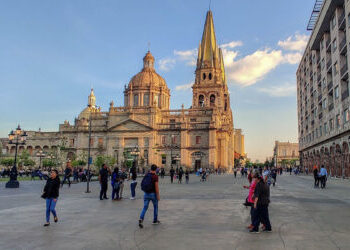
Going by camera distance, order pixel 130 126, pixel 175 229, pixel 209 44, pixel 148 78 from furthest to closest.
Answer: pixel 209 44
pixel 148 78
pixel 130 126
pixel 175 229

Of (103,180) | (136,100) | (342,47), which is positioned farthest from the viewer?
(136,100)

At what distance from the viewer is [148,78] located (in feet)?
267

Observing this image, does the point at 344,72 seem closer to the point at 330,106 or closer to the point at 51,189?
the point at 330,106

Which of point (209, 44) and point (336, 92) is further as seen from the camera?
point (209, 44)

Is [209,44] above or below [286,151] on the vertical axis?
above

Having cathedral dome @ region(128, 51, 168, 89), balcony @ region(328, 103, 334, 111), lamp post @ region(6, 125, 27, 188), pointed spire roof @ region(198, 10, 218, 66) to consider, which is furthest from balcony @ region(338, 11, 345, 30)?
cathedral dome @ region(128, 51, 168, 89)

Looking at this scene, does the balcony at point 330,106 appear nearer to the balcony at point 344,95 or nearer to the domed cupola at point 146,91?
the balcony at point 344,95

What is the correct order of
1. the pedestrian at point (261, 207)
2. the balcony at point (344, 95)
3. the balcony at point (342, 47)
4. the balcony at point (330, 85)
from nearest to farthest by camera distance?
the pedestrian at point (261, 207), the balcony at point (344, 95), the balcony at point (342, 47), the balcony at point (330, 85)

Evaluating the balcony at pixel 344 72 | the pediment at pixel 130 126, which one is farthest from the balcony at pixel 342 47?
the pediment at pixel 130 126

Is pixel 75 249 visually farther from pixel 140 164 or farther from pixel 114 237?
pixel 140 164

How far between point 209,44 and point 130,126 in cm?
3110

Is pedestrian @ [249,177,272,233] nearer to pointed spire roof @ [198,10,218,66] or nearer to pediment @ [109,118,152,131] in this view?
pediment @ [109,118,152,131]

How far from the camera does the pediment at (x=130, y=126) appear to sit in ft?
233

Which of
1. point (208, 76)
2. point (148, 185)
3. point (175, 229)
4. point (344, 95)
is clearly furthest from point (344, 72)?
point (208, 76)
